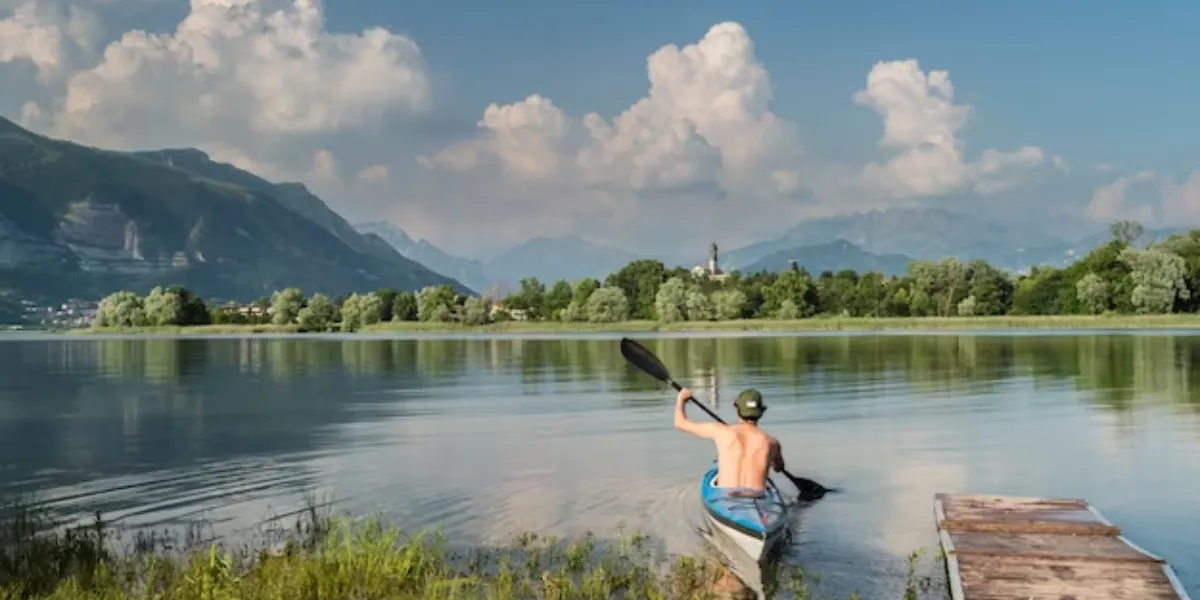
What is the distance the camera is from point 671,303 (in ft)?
592

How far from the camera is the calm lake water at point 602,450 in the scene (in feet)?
61.8

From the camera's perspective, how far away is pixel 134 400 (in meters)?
45.3

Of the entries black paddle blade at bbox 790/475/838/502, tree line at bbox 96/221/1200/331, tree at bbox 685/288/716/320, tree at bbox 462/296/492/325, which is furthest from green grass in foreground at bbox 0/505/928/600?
tree at bbox 462/296/492/325

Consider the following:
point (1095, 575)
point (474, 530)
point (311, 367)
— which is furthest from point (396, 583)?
point (311, 367)

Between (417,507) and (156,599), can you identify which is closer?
(156,599)

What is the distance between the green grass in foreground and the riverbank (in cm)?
13060

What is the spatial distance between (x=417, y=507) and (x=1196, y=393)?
3472cm

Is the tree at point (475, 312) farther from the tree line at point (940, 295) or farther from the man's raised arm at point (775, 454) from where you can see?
the man's raised arm at point (775, 454)

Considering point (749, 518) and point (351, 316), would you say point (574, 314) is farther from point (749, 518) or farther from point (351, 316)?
point (749, 518)

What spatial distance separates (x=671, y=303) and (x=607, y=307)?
43.7 feet

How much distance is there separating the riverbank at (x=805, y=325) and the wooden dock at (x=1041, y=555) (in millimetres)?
126399

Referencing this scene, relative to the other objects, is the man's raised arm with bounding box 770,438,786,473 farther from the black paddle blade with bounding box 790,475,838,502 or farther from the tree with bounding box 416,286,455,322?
the tree with bounding box 416,286,455,322

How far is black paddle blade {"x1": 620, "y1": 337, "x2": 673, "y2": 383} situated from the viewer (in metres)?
25.1

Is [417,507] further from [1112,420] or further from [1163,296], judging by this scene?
[1163,296]
